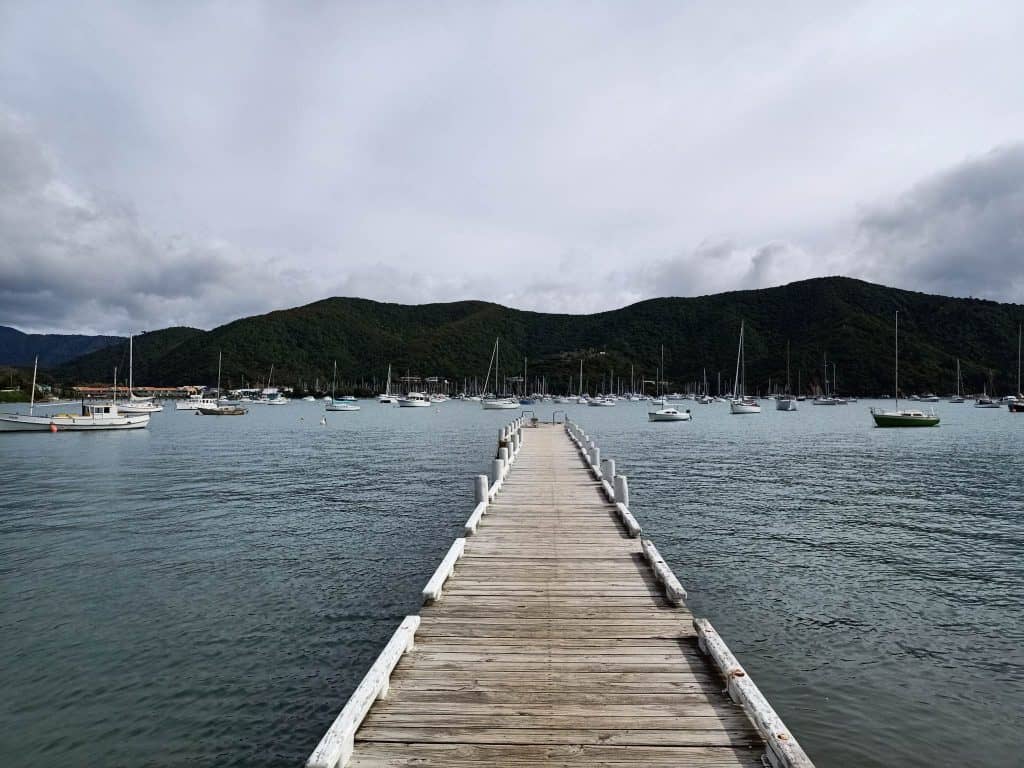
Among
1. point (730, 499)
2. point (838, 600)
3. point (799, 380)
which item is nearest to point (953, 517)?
point (730, 499)

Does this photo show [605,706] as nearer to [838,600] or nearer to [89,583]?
[838,600]

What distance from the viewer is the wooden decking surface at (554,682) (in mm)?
5207

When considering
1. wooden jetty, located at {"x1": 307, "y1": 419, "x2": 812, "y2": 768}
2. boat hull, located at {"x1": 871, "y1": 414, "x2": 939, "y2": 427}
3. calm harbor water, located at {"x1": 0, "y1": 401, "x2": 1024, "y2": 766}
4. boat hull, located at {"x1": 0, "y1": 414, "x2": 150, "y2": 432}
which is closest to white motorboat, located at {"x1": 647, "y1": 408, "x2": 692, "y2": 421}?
boat hull, located at {"x1": 871, "y1": 414, "x2": 939, "y2": 427}

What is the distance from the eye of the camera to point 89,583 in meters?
14.0

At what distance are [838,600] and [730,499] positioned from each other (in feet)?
40.9

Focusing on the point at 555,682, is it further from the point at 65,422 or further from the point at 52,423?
the point at 52,423

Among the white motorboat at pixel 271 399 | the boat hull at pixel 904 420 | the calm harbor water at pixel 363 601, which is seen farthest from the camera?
the white motorboat at pixel 271 399

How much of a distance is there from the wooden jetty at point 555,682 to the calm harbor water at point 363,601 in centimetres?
200

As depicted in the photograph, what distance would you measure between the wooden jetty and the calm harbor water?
2.00m

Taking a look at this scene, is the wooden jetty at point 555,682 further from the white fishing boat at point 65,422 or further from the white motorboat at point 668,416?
the white motorboat at point 668,416

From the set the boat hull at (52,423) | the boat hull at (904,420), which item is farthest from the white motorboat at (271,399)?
the boat hull at (904,420)

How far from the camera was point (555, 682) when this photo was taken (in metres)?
6.50

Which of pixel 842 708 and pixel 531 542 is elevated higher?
pixel 531 542

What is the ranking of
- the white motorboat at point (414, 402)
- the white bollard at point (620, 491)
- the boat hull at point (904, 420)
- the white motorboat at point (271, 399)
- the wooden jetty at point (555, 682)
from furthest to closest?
1. the white motorboat at point (271, 399)
2. the white motorboat at point (414, 402)
3. the boat hull at point (904, 420)
4. the white bollard at point (620, 491)
5. the wooden jetty at point (555, 682)
